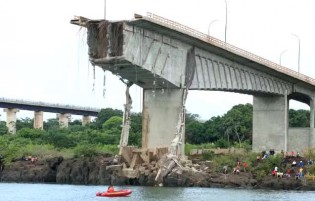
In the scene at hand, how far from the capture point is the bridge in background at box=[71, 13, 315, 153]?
7581 centimetres

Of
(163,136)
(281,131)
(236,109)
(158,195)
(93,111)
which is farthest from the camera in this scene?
(93,111)

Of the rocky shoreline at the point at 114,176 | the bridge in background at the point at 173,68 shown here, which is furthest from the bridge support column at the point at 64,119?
the bridge in background at the point at 173,68

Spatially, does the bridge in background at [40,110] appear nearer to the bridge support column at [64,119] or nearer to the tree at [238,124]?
the bridge support column at [64,119]

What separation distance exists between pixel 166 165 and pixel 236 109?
202 ft

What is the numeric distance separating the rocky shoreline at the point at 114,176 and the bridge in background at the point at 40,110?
5491cm

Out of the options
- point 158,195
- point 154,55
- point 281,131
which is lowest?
point 158,195

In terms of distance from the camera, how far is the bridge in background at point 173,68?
75.8 meters

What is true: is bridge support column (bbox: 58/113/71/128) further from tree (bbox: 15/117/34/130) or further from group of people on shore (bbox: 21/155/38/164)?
group of people on shore (bbox: 21/155/38/164)

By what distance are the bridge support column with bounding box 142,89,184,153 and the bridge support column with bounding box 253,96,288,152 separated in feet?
72.1

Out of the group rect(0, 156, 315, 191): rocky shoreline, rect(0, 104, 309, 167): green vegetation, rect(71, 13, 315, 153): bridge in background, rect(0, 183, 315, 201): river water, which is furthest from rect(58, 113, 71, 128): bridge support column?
rect(0, 183, 315, 201): river water

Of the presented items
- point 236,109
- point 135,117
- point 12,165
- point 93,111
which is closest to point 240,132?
point 236,109

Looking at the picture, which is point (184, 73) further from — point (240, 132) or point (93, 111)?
point (93, 111)

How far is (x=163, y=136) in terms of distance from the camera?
83812 millimetres

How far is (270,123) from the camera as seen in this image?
103 meters
